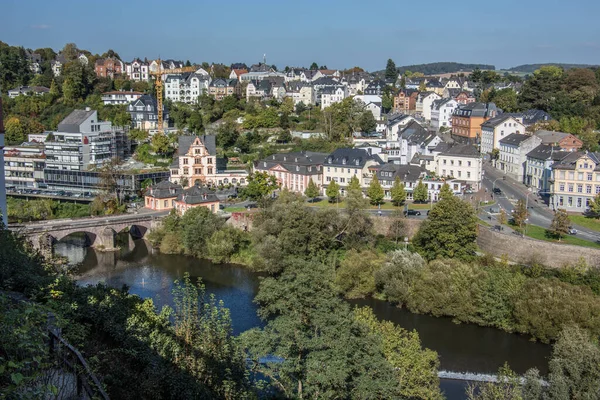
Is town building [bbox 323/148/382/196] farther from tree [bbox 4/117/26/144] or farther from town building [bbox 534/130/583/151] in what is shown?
tree [bbox 4/117/26/144]

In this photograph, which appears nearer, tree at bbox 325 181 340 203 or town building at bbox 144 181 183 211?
tree at bbox 325 181 340 203

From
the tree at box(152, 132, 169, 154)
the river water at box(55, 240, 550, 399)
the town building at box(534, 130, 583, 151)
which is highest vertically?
the town building at box(534, 130, 583, 151)

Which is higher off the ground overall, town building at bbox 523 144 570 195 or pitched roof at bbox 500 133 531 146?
pitched roof at bbox 500 133 531 146

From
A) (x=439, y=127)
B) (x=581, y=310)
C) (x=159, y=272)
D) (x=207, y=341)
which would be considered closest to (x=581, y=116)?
(x=439, y=127)

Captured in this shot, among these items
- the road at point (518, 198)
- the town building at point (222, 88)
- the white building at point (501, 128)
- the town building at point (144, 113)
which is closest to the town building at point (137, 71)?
the town building at point (222, 88)

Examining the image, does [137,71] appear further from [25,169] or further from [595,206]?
[595,206]

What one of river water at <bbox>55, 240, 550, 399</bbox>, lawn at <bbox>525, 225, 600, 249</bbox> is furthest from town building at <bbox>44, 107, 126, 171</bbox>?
lawn at <bbox>525, 225, 600, 249</bbox>
